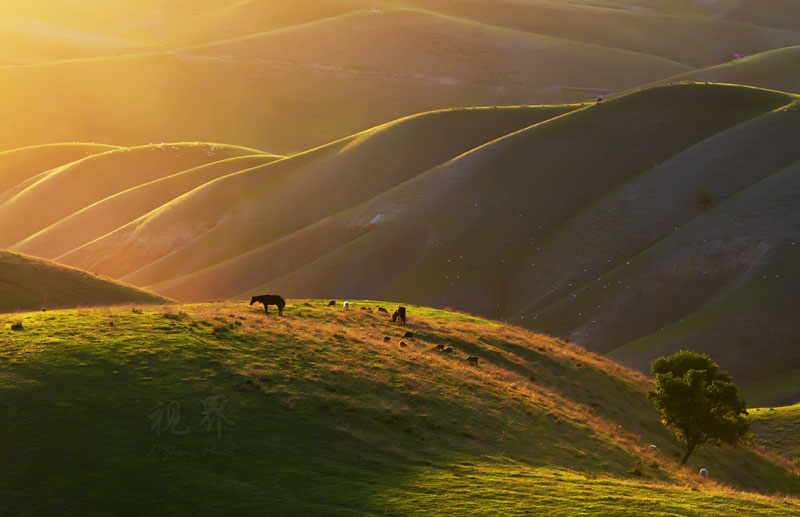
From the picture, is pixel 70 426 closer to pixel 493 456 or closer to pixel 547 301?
pixel 493 456

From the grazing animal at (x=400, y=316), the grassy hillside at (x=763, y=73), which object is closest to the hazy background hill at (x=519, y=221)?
the grazing animal at (x=400, y=316)

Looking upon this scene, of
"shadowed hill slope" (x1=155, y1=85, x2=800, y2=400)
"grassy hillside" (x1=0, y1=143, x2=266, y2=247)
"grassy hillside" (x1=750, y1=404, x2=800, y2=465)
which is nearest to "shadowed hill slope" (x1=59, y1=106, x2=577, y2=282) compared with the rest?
"shadowed hill slope" (x1=155, y1=85, x2=800, y2=400)

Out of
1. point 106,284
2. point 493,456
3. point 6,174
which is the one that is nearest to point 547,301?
point 106,284

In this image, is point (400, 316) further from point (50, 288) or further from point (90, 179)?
point (90, 179)

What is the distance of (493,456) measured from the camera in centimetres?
2283

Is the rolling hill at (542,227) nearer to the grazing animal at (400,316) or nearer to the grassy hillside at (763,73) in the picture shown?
the grazing animal at (400,316)

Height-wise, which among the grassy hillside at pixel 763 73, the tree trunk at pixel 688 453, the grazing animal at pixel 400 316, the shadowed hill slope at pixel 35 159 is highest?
the grassy hillside at pixel 763 73

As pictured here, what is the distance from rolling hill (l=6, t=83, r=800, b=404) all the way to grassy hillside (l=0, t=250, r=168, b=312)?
116 feet

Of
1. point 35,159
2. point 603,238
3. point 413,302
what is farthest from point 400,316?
point 35,159

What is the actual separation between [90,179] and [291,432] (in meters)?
135

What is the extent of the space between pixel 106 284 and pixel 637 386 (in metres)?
34.6

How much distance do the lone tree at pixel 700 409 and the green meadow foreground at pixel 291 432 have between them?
1.47 metres

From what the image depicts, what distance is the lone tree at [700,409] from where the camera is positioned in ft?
109

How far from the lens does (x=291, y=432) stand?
2125 cm
